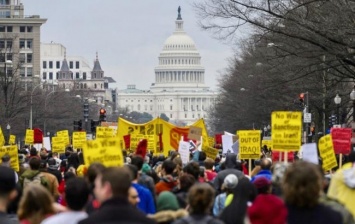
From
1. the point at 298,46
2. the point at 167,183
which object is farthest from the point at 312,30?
the point at 167,183

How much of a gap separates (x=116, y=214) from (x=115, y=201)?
157 mm

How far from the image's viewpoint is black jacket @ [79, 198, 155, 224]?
10664 mm

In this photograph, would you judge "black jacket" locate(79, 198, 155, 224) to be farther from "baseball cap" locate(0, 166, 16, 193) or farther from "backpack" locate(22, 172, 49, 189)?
"backpack" locate(22, 172, 49, 189)

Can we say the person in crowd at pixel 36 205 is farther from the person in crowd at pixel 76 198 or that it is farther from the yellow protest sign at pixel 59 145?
the yellow protest sign at pixel 59 145

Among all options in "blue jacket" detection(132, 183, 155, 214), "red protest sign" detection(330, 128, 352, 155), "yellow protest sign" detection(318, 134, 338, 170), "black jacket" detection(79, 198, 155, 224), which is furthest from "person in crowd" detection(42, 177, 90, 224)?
"red protest sign" detection(330, 128, 352, 155)

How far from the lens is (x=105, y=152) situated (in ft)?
51.5

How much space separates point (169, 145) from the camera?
37.7 metres

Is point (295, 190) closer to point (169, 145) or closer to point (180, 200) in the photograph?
point (180, 200)

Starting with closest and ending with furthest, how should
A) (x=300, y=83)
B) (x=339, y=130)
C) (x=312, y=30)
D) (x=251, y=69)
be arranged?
(x=339, y=130)
(x=312, y=30)
(x=300, y=83)
(x=251, y=69)

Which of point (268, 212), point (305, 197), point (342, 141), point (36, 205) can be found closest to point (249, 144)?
point (342, 141)

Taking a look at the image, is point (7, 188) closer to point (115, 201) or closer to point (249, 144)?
point (115, 201)

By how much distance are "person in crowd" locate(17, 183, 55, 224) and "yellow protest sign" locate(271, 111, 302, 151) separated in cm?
883

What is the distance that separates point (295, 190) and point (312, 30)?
26.0 meters

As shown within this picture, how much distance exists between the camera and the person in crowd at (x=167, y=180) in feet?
60.7
